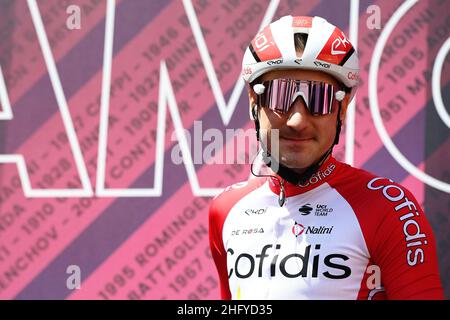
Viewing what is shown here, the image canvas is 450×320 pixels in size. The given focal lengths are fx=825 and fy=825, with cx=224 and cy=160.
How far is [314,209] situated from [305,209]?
0.09ft

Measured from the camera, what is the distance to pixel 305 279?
7.66 feet

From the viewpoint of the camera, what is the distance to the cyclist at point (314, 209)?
2250 mm

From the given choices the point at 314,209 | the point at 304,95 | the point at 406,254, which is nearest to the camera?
the point at 406,254

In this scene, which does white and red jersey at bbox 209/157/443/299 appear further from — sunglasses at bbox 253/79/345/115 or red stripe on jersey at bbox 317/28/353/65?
red stripe on jersey at bbox 317/28/353/65

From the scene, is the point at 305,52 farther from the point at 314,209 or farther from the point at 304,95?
the point at 314,209

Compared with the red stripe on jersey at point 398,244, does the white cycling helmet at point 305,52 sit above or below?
above

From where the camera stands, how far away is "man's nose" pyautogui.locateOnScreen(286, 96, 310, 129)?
2.33 meters

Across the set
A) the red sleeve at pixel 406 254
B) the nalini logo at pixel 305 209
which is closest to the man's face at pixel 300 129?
the nalini logo at pixel 305 209

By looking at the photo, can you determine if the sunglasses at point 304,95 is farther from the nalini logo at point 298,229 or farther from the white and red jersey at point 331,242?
the nalini logo at point 298,229

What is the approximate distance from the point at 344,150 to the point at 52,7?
1585 millimetres

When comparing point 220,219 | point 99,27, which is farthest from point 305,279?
point 99,27

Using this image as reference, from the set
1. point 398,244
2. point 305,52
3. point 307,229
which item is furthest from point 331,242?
point 305,52

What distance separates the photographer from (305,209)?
8.04ft

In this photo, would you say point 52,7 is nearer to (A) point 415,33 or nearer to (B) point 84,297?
(B) point 84,297
